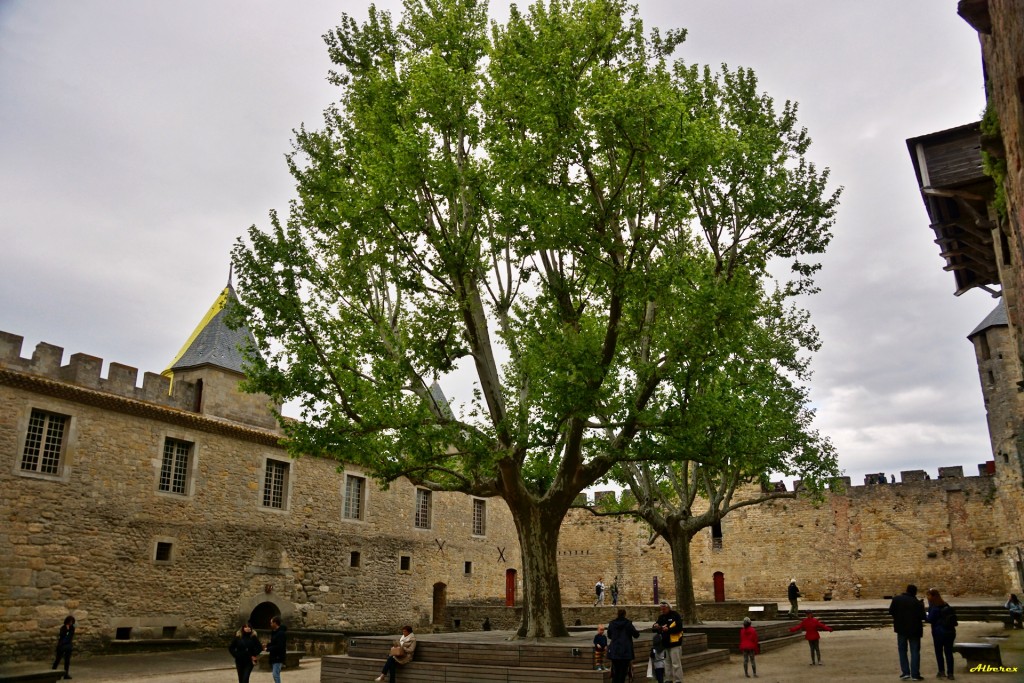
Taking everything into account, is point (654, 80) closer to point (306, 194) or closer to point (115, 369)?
point (306, 194)

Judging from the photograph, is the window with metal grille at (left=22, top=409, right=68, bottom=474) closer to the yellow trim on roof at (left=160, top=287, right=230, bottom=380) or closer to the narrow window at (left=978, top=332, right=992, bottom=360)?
the yellow trim on roof at (left=160, top=287, right=230, bottom=380)

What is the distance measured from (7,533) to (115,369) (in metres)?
4.57

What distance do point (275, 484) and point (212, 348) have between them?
15.1ft

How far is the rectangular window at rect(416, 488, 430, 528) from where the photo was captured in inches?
1083

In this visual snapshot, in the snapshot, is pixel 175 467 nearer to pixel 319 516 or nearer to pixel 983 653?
pixel 319 516

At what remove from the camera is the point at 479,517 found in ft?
101

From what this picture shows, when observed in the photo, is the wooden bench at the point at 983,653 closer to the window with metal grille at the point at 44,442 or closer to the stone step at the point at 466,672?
the stone step at the point at 466,672

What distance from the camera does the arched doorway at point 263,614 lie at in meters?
20.7

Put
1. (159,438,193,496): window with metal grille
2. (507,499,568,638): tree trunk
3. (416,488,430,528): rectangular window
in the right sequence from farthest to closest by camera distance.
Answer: (416,488,430,528): rectangular window, (159,438,193,496): window with metal grille, (507,499,568,638): tree trunk

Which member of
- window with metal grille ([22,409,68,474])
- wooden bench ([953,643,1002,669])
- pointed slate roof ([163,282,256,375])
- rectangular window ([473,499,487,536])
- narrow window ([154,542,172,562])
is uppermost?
pointed slate roof ([163,282,256,375])

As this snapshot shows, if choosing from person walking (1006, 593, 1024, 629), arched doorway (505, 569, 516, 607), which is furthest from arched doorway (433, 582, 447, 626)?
person walking (1006, 593, 1024, 629)

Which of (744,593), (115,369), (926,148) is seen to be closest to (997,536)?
(744,593)

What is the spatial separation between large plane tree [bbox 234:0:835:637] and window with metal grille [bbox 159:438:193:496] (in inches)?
306

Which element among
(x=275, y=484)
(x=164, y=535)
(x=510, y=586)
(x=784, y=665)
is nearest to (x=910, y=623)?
(x=784, y=665)
